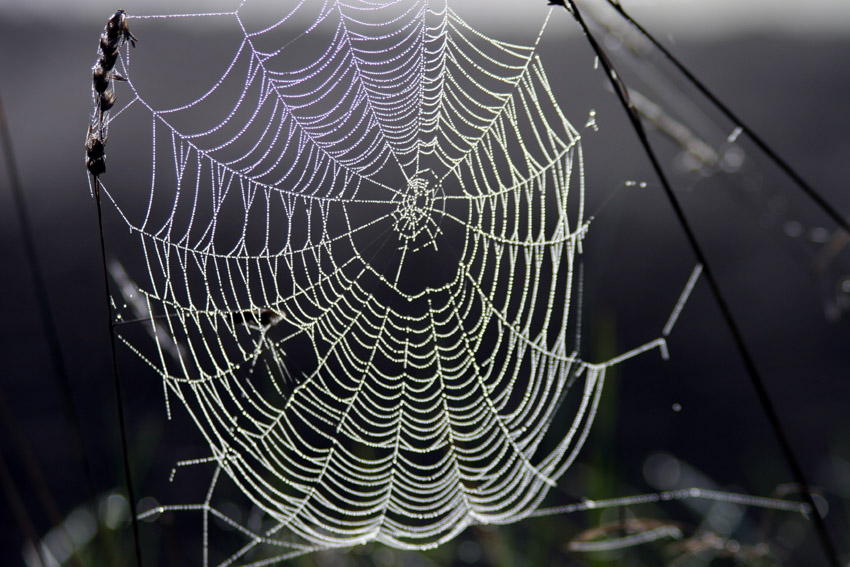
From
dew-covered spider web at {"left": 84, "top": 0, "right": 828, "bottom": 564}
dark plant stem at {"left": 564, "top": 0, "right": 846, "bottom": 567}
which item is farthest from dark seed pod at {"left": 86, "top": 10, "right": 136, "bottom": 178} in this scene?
dark plant stem at {"left": 564, "top": 0, "right": 846, "bottom": 567}

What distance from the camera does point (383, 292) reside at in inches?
265

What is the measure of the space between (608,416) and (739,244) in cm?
658

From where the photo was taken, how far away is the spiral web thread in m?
2.48

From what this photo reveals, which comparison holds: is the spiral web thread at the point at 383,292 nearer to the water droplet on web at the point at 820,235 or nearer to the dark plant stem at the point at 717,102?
the water droplet on web at the point at 820,235

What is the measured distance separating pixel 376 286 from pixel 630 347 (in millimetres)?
2189

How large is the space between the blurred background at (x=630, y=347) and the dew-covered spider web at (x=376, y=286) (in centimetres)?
21

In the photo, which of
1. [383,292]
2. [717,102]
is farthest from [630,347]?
[717,102]

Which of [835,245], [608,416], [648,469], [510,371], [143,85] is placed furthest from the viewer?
[143,85]

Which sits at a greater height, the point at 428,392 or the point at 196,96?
the point at 196,96

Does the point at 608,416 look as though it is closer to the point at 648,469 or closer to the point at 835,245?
the point at 835,245

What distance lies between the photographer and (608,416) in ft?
6.64

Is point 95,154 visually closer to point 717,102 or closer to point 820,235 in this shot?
point 717,102

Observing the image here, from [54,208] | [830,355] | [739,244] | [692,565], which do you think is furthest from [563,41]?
[692,565]

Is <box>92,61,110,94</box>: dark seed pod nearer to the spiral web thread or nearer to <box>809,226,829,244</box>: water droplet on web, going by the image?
the spiral web thread
